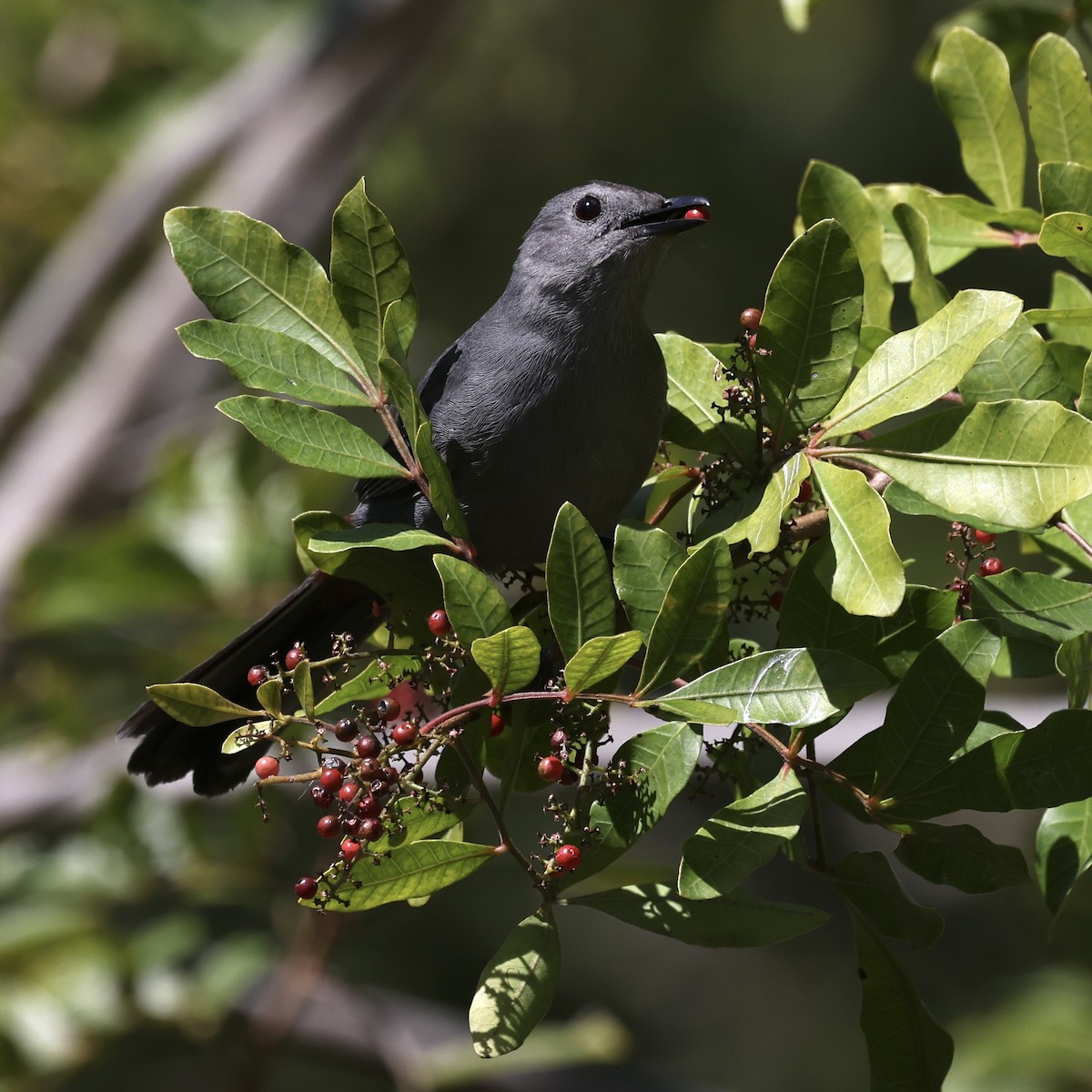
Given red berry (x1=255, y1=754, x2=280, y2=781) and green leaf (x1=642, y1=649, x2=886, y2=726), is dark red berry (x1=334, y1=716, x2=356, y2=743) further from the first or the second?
green leaf (x1=642, y1=649, x2=886, y2=726)

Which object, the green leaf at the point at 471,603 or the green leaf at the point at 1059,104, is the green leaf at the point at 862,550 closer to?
the green leaf at the point at 471,603

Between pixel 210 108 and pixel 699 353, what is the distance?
5.05 m

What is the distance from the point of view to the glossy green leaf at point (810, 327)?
1821 millimetres

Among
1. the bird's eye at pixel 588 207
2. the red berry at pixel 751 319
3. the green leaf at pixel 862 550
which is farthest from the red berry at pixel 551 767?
the bird's eye at pixel 588 207

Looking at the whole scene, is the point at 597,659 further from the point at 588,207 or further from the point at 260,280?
the point at 588,207

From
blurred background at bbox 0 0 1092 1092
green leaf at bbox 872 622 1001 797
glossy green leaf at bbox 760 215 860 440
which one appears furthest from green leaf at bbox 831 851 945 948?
blurred background at bbox 0 0 1092 1092

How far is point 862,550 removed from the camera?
5.44 feet

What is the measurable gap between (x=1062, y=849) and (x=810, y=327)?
871 mm

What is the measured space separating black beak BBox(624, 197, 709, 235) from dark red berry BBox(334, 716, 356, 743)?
1.47 metres

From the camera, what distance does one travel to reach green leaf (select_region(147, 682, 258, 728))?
5.83 feet

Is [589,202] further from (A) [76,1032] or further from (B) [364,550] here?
(A) [76,1032]

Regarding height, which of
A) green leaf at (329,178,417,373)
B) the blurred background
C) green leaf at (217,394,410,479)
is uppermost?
green leaf at (329,178,417,373)

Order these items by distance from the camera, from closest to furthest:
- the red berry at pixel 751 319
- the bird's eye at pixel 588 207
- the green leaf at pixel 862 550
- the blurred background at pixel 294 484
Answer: the green leaf at pixel 862 550, the red berry at pixel 751 319, the bird's eye at pixel 588 207, the blurred background at pixel 294 484

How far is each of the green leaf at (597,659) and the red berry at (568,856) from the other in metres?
0.21
